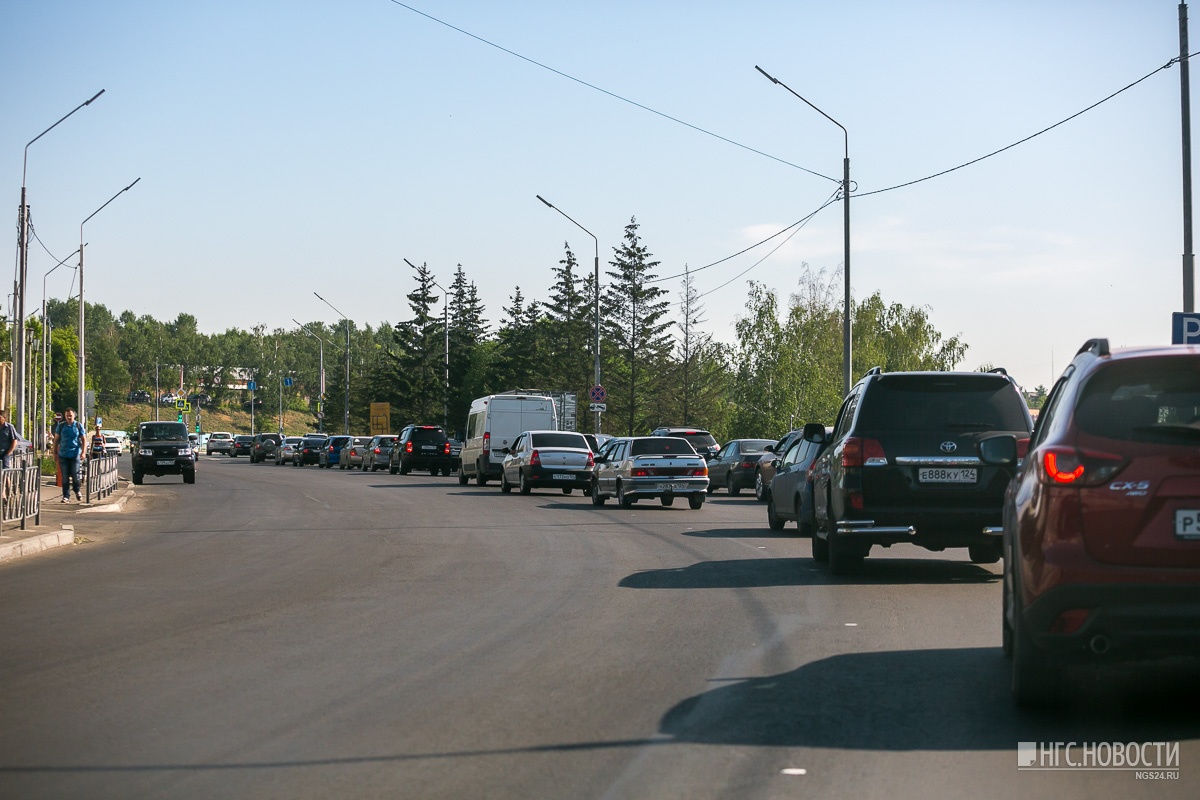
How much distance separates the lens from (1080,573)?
6.29 meters

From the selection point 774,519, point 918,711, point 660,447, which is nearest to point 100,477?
point 660,447

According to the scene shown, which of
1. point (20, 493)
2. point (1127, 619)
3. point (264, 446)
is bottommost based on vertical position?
point (264, 446)

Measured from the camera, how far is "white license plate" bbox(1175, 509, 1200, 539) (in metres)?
6.18

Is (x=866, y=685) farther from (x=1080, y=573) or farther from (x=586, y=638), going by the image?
(x=586, y=638)

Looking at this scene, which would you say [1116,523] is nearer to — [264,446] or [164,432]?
[164,432]

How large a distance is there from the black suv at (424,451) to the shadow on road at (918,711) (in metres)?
45.6

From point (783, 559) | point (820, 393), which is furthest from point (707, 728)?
point (820, 393)

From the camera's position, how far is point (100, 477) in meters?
29.5

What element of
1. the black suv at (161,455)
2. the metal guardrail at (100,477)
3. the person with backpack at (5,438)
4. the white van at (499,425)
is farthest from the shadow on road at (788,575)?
the black suv at (161,455)

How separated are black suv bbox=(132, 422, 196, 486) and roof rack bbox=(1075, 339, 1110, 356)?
127ft

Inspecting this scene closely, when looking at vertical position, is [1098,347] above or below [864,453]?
above

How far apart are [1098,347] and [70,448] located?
24429mm

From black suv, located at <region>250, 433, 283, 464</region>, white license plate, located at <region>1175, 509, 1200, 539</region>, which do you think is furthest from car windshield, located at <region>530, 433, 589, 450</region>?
black suv, located at <region>250, 433, 283, 464</region>

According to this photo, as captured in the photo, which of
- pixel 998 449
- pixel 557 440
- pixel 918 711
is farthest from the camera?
pixel 557 440
